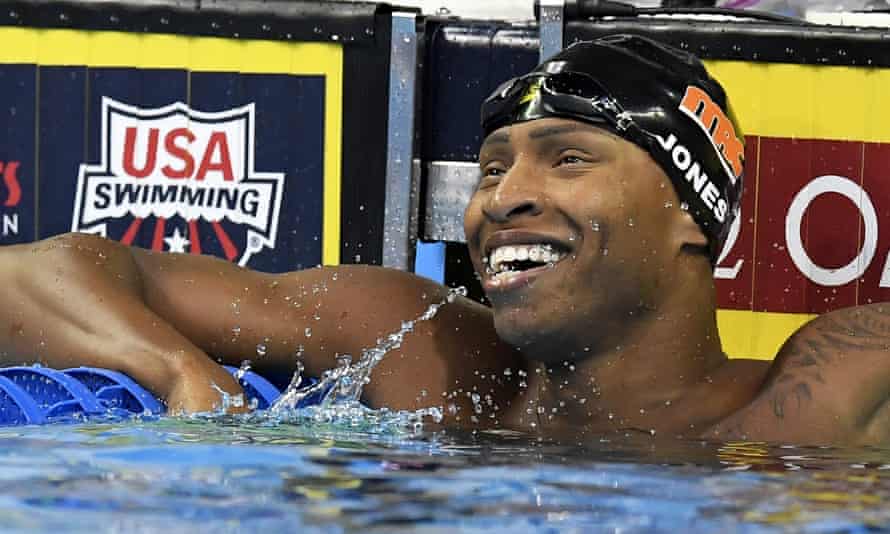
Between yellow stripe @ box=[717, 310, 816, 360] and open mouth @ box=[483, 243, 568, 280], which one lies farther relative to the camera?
→ yellow stripe @ box=[717, 310, 816, 360]

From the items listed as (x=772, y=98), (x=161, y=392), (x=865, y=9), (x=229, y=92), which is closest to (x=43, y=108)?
(x=229, y=92)

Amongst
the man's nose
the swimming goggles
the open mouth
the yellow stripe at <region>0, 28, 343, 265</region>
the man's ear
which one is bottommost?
the open mouth

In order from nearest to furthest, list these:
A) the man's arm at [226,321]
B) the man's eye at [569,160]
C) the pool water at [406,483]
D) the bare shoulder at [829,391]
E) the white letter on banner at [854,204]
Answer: the pool water at [406,483] → the bare shoulder at [829,391] → the man's eye at [569,160] → the man's arm at [226,321] → the white letter on banner at [854,204]

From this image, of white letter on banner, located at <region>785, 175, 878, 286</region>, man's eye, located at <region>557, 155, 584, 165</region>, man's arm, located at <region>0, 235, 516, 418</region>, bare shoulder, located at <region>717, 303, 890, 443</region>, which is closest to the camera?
bare shoulder, located at <region>717, 303, 890, 443</region>

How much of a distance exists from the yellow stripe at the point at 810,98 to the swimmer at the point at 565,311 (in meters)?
1.20

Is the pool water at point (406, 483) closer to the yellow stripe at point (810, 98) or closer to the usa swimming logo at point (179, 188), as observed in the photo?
the usa swimming logo at point (179, 188)

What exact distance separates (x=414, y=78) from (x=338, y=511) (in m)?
2.39

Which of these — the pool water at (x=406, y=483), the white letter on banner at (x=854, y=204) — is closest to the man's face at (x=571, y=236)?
the pool water at (x=406, y=483)

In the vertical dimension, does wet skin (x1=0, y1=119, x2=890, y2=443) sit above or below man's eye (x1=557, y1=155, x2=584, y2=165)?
below

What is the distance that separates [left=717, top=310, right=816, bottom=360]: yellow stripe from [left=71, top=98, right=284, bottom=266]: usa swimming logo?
3.93 ft

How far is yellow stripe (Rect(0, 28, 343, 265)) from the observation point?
394 cm

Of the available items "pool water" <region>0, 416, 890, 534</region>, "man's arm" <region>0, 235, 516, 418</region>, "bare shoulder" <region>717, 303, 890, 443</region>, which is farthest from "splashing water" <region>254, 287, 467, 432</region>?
"bare shoulder" <region>717, 303, 890, 443</region>

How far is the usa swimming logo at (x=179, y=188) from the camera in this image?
12.8ft

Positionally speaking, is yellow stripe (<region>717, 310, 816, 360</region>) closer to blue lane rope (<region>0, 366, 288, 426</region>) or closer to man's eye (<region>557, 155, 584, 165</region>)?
man's eye (<region>557, 155, 584, 165</region>)
